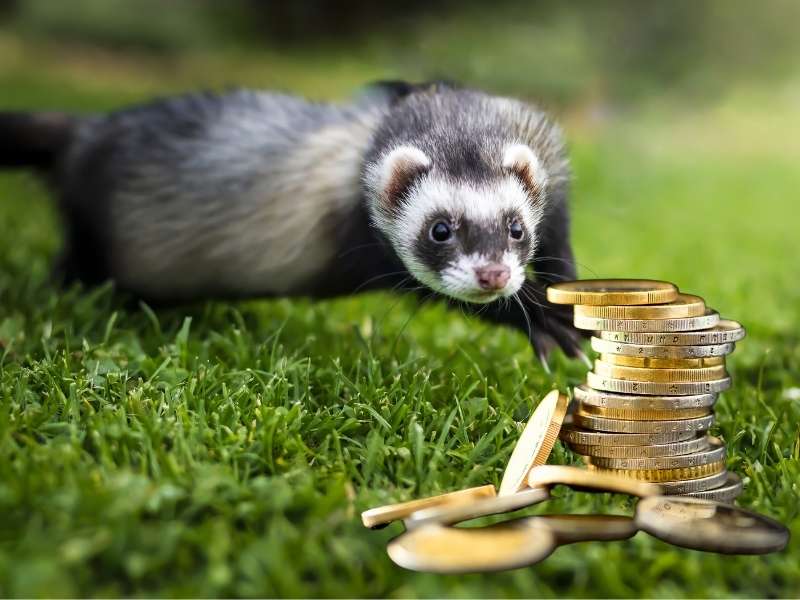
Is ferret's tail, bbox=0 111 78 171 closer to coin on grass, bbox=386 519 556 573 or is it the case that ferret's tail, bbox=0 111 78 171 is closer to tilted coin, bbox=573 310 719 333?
tilted coin, bbox=573 310 719 333

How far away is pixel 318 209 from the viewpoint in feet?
13.0

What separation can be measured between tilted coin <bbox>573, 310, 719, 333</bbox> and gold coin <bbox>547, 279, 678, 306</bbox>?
7 cm

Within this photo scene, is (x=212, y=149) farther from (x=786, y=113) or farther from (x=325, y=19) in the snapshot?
(x=786, y=113)

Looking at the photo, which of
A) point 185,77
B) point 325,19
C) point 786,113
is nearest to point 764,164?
point 786,113

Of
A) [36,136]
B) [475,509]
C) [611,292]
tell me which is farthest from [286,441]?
[36,136]

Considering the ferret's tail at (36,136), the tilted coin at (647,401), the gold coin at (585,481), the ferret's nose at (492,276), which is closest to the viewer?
the gold coin at (585,481)

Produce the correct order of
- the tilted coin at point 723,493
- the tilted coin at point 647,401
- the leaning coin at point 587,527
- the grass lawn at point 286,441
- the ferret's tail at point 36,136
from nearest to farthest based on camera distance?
the grass lawn at point 286,441 < the leaning coin at point 587,527 < the tilted coin at point 723,493 < the tilted coin at point 647,401 < the ferret's tail at point 36,136

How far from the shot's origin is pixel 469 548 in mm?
2389

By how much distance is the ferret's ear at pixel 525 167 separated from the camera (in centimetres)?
334

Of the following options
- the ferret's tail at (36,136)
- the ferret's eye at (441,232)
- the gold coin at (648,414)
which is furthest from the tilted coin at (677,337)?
the ferret's tail at (36,136)

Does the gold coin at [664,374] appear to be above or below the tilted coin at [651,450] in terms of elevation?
above

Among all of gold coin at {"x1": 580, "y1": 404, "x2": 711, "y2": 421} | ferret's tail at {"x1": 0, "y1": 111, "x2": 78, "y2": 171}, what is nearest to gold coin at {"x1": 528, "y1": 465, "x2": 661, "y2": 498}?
gold coin at {"x1": 580, "y1": 404, "x2": 711, "y2": 421}

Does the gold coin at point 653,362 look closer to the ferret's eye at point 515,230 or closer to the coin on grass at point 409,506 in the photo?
the ferret's eye at point 515,230

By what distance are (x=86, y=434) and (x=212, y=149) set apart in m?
1.93
